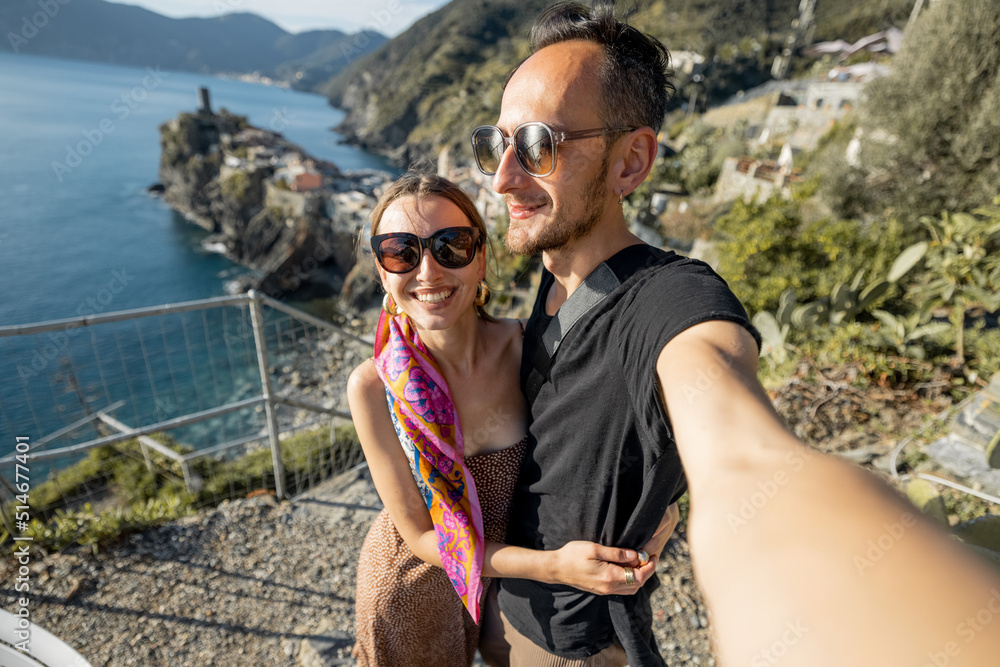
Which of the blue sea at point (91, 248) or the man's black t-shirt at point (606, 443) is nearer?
the man's black t-shirt at point (606, 443)

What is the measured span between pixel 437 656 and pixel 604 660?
0.58m

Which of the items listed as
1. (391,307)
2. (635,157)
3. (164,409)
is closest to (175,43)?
(164,409)

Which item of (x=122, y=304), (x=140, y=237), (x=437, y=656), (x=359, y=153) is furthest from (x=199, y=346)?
(x=359, y=153)

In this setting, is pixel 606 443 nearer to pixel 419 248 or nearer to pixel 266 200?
pixel 419 248

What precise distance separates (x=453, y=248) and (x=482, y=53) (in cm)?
7563

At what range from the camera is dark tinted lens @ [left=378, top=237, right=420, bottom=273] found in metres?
1.38

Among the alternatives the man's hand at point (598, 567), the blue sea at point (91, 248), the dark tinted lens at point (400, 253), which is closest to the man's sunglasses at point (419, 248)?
the dark tinted lens at point (400, 253)

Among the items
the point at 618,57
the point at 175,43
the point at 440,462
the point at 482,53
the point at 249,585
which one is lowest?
the point at 249,585

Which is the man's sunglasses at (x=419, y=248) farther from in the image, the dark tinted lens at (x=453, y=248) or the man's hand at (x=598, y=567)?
the man's hand at (x=598, y=567)

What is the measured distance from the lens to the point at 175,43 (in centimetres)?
11281

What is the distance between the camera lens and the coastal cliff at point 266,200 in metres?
31.7

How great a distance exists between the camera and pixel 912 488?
2459 mm

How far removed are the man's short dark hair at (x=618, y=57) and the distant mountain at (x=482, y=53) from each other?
2468 cm

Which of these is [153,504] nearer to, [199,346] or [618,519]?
[618,519]
